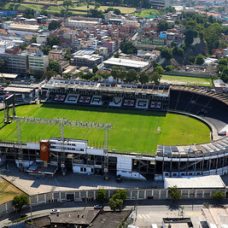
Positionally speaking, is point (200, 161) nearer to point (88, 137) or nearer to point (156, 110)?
point (88, 137)

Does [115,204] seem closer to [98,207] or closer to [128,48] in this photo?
[98,207]

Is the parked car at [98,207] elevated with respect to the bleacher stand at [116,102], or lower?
elevated

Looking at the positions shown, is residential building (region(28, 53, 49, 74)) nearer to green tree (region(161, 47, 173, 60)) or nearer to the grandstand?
the grandstand

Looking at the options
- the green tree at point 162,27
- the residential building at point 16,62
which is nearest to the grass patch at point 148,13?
the green tree at point 162,27

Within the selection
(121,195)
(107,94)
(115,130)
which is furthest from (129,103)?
(121,195)

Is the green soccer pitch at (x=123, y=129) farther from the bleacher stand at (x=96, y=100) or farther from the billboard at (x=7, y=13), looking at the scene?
the billboard at (x=7, y=13)

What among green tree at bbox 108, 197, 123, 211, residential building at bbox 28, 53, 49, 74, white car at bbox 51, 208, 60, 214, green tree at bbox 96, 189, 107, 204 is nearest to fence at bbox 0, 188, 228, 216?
green tree at bbox 96, 189, 107, 204

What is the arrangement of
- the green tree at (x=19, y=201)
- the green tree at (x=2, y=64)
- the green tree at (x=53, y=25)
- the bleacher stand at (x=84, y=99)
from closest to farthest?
the green tree at (x=19, y=201), the bleacher stand at (x=84, y=99), the green tree at (x=2, y=64), the green tree at (x=53, y=25)
